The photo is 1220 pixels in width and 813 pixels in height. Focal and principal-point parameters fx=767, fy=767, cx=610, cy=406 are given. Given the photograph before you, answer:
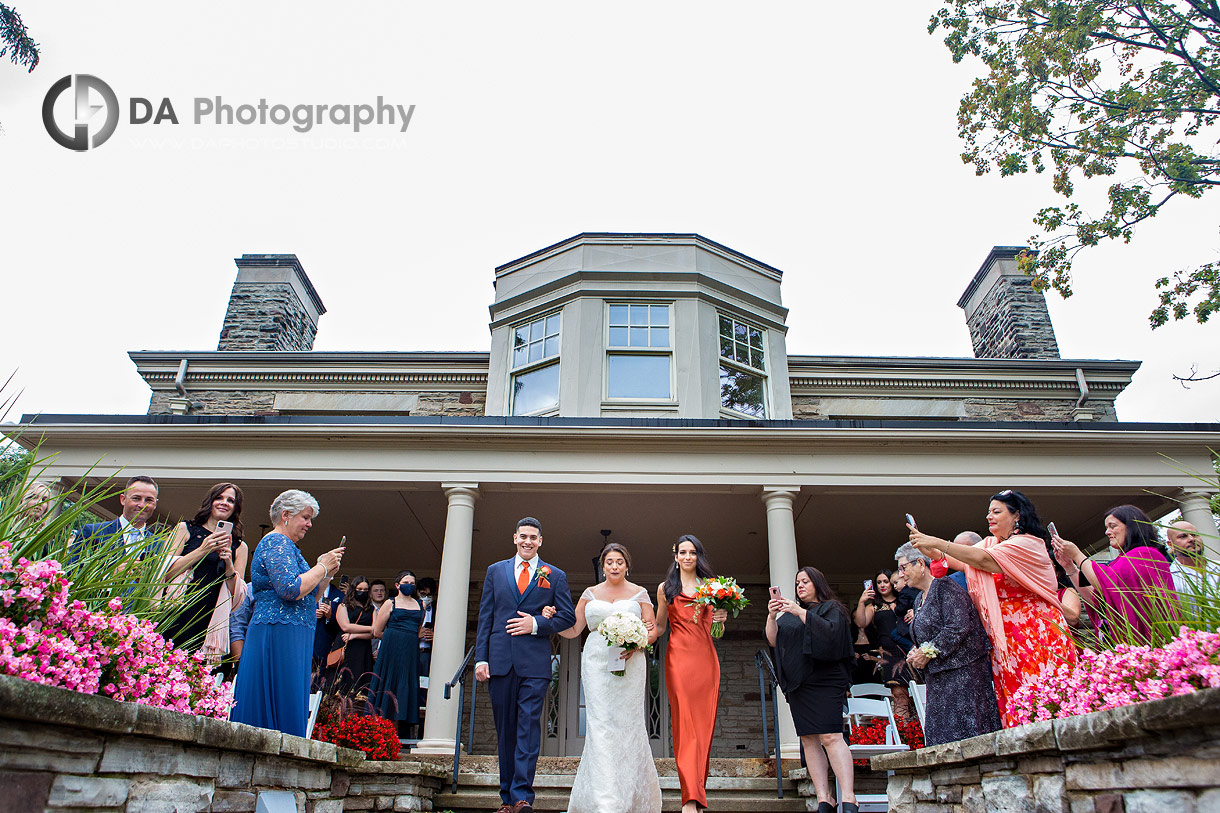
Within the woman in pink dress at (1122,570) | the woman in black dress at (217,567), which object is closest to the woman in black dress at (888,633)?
the woman in pink dress at (1122,570)

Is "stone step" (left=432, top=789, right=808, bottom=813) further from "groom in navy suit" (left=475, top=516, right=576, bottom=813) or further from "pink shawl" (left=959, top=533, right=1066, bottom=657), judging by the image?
"pink shawl" (left=959, top=533, right=1066, bottom=657)

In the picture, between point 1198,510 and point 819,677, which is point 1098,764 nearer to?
point 819,677

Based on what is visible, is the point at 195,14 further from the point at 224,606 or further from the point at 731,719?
the point at 731,719

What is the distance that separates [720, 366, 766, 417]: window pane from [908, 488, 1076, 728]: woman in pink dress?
6.91 m

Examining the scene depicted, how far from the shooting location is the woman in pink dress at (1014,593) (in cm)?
375

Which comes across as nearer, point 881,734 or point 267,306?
point 881,734

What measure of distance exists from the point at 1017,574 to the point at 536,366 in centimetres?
824

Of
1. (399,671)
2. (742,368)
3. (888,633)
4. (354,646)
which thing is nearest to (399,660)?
(399,671)

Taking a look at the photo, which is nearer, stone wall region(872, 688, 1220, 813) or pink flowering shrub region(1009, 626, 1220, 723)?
stone wall region(872, 688, 1220, 813)

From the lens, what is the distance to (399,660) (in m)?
7.79

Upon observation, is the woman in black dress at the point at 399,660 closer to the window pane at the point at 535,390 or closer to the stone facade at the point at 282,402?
the window pane at the point at 535,390

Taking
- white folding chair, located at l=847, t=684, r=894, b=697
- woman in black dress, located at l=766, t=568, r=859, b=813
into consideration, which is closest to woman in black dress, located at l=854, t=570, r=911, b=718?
white folding chair, located at l=847, t=684, r=894, b=697

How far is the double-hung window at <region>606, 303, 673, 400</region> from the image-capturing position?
1077 cm

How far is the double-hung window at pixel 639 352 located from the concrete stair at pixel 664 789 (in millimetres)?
5219
